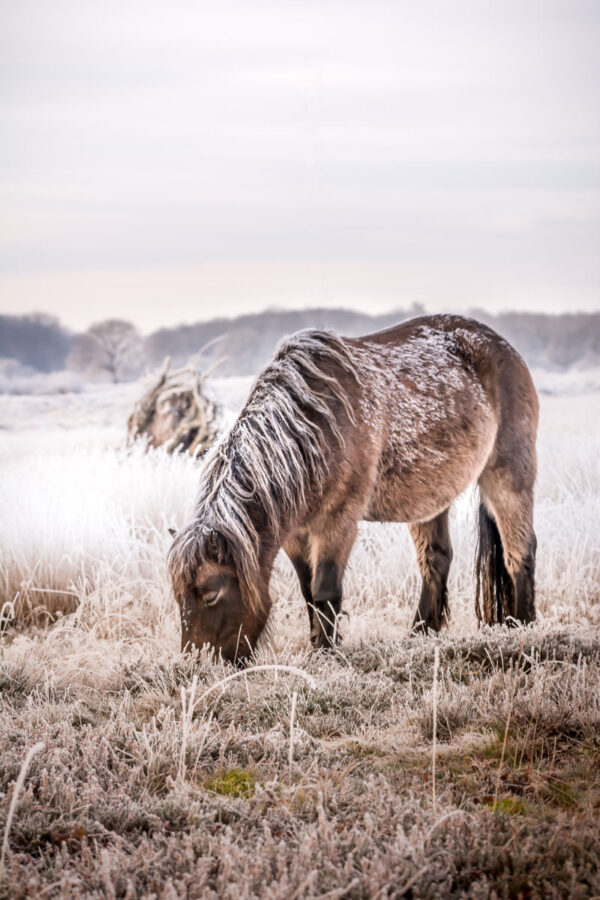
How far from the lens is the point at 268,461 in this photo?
4.18 meters

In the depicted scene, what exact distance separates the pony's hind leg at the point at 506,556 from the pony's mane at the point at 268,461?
1.61 meters

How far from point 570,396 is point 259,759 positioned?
14578mm

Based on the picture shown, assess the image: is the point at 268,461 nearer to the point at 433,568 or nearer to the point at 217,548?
the point at 217,548

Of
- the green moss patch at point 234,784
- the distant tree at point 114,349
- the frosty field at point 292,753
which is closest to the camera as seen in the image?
the frosty field at point 292,753

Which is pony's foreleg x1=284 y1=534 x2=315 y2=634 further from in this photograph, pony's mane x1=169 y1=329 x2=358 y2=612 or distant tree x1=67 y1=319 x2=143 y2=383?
distant tree x1=67 y1=319 x2=143 y2=383

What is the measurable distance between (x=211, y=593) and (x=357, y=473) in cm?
112

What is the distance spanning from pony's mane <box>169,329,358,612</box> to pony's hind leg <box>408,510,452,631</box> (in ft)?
5.39

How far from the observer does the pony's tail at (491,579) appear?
5.61 metres

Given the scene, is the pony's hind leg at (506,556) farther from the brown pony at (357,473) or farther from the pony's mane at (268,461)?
the pony's mane at (268,461)

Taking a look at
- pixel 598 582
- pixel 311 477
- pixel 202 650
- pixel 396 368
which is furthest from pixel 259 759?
pixel 598 582

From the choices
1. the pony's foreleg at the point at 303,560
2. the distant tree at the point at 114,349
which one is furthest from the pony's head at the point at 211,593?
the distant tree at the point at 114,349

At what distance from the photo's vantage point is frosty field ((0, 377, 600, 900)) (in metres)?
2.13

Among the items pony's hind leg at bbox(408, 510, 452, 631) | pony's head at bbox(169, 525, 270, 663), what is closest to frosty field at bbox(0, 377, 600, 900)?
pony's head at bbox(169, 525, 270, 663)

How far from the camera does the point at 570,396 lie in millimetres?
16297
